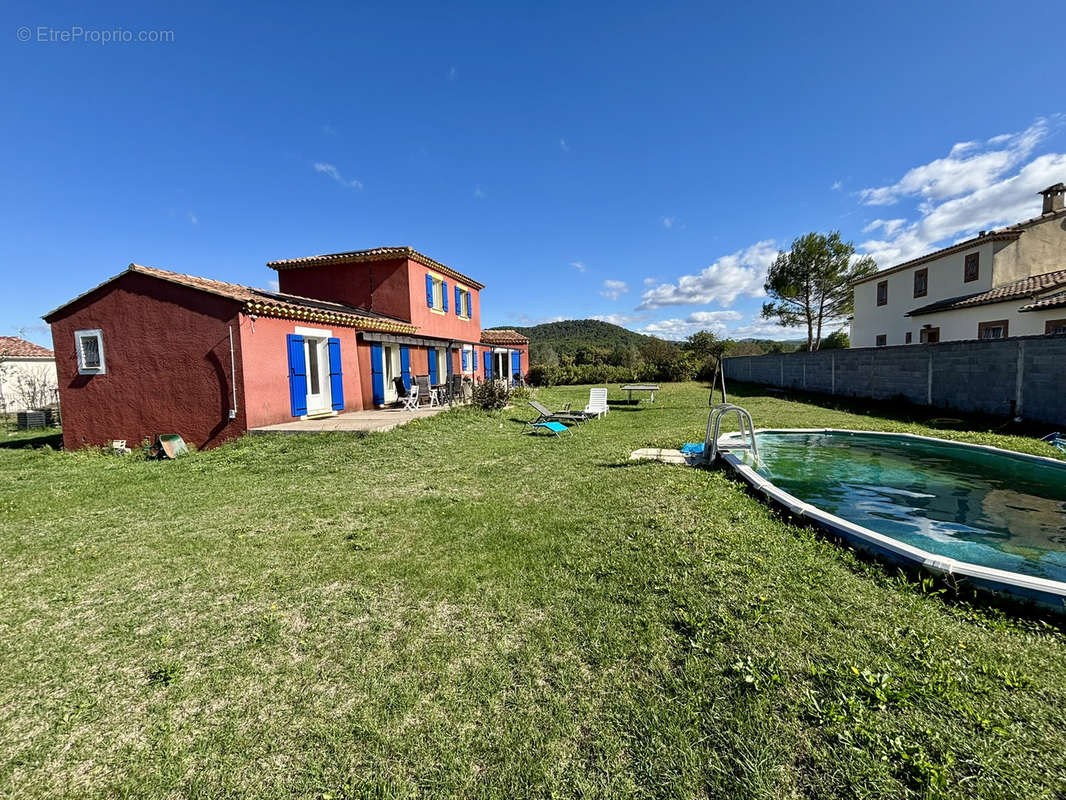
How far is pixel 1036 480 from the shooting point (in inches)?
259

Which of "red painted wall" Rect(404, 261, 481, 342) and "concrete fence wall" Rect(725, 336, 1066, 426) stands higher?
"red painted wall" Rect(404, 261, 481, 342)

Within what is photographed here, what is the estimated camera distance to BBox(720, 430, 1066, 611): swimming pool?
3795mm

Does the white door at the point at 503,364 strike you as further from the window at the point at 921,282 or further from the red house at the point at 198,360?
the window at the point at 921,282

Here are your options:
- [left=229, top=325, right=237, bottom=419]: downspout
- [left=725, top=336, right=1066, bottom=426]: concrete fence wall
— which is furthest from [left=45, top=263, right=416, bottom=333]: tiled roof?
[left=725, top=336, right=1066, bottom=426]: concrete fence wall

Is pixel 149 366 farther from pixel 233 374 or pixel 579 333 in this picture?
pixel 579 333

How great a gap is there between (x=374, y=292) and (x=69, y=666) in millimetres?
17426

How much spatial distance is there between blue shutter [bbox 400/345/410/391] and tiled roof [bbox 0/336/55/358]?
76.1 feet

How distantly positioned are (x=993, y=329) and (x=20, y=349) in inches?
2028

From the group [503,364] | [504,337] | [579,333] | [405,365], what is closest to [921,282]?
[503,364]

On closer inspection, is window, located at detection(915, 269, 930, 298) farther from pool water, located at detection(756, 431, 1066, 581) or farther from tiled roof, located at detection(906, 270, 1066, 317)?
pool water, located at detection(756, 431, 1066, 581)

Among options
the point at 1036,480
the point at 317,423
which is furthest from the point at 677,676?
the point at 317,423

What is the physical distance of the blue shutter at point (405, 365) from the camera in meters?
16.9

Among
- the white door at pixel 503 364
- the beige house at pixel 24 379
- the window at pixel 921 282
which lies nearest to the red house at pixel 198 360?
the white door at pixel 503 364

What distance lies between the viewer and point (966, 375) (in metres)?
12.1
